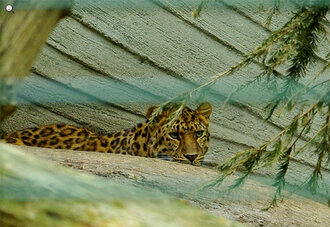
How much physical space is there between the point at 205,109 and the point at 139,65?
47cm

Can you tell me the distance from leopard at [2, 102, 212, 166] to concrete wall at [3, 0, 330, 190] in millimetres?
102

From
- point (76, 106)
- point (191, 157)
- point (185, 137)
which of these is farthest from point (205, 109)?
point (76, 106)

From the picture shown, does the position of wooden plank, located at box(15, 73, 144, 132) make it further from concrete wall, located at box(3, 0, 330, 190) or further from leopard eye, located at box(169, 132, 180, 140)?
leopard eye, located at box(169, 132, 180, 140)

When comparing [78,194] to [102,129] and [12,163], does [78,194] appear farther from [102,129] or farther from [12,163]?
[102,129]

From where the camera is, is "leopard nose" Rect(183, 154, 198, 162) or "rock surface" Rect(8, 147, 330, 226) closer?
"rock surface" Rect(8, 147, 330, 226)

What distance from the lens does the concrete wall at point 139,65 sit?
3551 millimetres

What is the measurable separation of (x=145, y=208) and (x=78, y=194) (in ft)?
0.29

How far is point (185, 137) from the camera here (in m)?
3.78

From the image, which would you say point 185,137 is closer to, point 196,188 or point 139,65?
point 139,65

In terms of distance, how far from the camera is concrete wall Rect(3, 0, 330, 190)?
3.55 meters

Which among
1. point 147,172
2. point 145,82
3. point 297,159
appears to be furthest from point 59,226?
point 297,159

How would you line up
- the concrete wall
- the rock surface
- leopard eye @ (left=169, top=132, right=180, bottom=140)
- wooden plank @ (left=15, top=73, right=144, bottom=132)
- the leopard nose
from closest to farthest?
the rock surface < wooden plank @ (left=15, top=73, right=144, bottom=132) < the concrete wall < the leopard nose < leopard eye @ (left=169, top=132, right=180, bottom=140)

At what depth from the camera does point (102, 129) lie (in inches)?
154

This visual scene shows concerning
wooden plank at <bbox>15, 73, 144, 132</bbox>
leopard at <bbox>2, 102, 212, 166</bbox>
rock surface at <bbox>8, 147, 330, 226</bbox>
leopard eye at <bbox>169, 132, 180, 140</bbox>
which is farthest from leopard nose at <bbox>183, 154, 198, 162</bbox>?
wooden plank at <bbox>15, 73, 144, 132</bbox>
